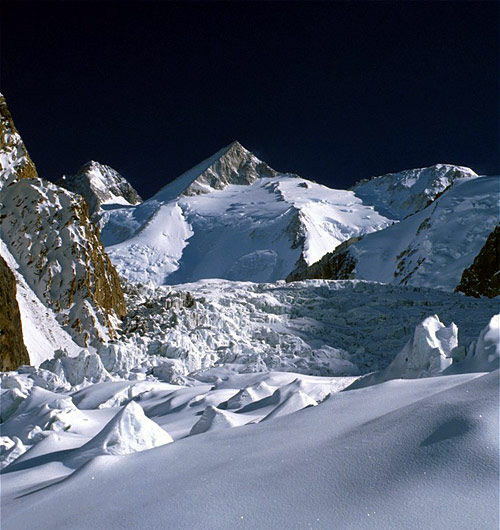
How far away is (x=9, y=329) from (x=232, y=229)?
294ft

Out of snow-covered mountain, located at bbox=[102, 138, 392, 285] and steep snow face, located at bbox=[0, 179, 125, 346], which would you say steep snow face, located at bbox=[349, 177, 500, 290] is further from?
steep snow face, located at bbox=[0, 179, 125, 346]

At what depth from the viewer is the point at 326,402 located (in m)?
6.03

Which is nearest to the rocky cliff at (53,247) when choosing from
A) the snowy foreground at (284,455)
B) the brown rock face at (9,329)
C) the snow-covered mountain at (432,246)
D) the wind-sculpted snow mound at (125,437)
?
the brown rock face at (9,329)

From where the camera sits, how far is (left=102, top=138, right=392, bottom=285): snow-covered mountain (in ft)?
310

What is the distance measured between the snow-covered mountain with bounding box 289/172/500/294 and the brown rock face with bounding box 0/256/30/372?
34.4 meters

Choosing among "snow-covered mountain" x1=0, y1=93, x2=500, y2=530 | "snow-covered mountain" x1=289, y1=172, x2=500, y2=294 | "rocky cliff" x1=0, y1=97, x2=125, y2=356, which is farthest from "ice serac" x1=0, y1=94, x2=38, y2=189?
"snow-covered mountain" x1=289, y1=172, x2=500, y2=294

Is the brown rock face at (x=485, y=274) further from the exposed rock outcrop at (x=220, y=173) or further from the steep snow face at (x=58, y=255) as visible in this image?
the exposed rock outcrop at (x=220, y=173)

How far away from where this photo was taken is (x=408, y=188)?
143m

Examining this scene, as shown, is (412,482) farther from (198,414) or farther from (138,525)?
(198,414)

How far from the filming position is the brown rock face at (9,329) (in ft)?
69.1

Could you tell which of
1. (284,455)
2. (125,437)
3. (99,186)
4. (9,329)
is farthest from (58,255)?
(99,186)

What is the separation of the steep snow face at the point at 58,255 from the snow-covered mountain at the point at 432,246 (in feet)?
96.2

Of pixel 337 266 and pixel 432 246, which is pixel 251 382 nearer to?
pixel 432 246

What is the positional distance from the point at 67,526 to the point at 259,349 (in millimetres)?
21968
